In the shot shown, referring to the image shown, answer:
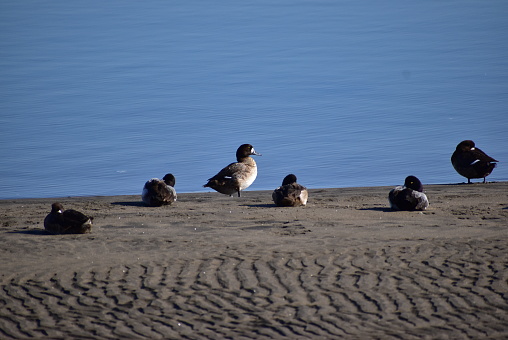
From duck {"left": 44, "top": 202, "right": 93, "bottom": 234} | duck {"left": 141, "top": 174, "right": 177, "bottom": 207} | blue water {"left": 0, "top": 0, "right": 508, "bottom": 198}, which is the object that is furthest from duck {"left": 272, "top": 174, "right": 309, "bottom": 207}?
blue water {"left": 0, "top": 0, "right": 508, "bottom": 198}

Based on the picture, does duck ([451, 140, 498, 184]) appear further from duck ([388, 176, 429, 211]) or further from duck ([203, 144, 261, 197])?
duck ([203, 144, 261, 197])

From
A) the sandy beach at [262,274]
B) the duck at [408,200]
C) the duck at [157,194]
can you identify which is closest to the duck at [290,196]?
the sandy beach at [262,274]

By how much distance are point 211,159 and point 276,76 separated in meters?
10.5

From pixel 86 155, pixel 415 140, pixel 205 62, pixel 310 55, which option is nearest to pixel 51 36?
pixel 205 62

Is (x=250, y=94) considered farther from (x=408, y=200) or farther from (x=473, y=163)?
(x=408, y=200)

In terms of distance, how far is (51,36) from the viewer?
3388 cm

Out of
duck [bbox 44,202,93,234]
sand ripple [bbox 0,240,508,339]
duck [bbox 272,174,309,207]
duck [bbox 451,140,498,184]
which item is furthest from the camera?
duck [bbox 451,140,498,184]

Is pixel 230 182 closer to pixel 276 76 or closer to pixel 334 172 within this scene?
pixel 334 172

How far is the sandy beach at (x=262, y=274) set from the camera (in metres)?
6.42

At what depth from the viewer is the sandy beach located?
6.42 metres

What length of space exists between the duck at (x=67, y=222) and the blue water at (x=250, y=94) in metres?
5.20

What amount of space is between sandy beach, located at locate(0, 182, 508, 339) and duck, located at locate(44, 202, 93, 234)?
12 cm

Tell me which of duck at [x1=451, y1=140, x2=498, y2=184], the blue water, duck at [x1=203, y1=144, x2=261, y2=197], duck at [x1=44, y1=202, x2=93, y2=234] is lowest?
duck at [x1=44, y1=202, x2=93, y2=234]

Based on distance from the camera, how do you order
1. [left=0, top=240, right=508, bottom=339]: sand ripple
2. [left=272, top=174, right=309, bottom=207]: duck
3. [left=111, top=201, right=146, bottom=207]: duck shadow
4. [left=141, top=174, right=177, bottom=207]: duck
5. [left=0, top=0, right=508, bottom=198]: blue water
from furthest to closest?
[left=0, top=0, right=508, bottom=198]: blue water → [left=111, top=201, right=146, bottom=207]: duck shadow → [left=141, top=174, right=177, bottom=207]: duck → [left=272, top=174, right=309, bottom=207]: duck → [left=0, top=240, right=508, bottom=339]: sand ripple
